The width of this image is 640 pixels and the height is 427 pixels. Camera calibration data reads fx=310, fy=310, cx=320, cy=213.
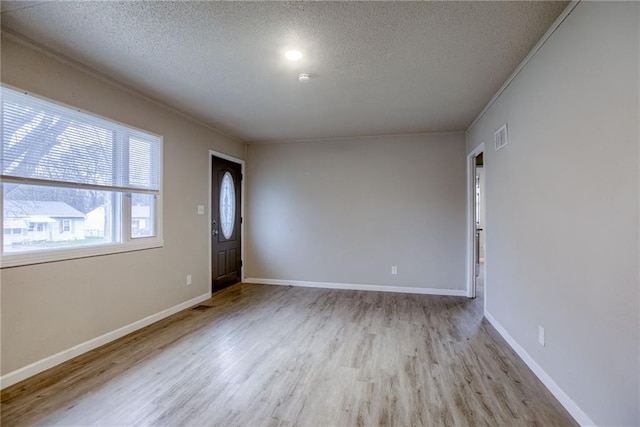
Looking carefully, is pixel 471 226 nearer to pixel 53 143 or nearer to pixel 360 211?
pixel 360 211

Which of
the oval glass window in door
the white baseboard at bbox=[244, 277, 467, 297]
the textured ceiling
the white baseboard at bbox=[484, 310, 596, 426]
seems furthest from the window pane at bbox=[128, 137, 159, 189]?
the white baseboard at bbox=[484, 310, 596, 426]

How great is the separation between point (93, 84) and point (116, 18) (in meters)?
1.09

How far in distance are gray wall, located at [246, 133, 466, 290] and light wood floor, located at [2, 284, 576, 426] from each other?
1.38m

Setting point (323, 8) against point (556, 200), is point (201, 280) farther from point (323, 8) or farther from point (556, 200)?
point (556, 200)

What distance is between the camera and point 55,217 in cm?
254

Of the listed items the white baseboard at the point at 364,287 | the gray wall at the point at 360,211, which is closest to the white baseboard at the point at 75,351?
the white baseboard at the point at 364,287

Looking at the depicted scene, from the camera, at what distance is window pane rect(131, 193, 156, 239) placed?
3281 millimetres

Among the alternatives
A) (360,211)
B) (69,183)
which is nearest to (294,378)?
(69,183)

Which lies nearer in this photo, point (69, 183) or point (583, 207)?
point (583, 207)

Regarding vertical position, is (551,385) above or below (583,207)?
below

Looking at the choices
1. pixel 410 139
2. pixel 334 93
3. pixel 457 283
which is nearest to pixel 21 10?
pixel 334 93

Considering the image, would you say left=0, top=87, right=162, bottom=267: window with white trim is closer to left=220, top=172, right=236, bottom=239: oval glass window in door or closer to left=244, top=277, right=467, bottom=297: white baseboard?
left=220, top=172, right=236, bottom=239: oval glass window in door

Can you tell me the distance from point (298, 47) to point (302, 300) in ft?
10.8

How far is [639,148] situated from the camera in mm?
1382
